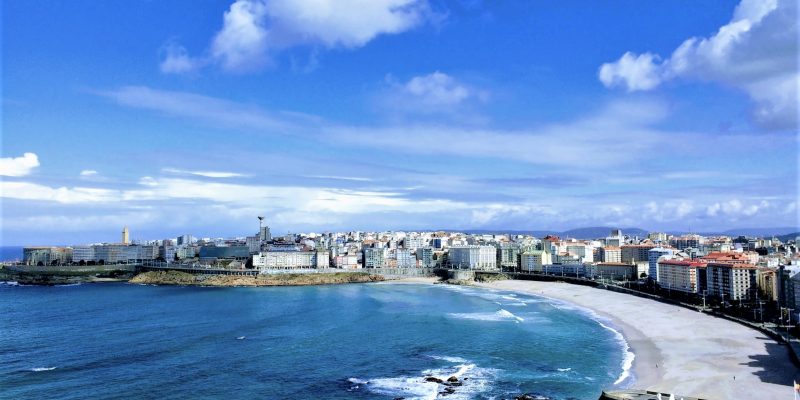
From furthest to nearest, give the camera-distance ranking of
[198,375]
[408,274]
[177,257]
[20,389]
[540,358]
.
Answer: [177,257], [408,274], [540,358], [198,375], [20,389]

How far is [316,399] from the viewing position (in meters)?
26.1

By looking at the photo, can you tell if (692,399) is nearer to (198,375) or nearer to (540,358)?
(540,358)

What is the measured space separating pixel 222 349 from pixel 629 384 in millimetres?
25366

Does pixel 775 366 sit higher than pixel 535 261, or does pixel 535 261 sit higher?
pixel 535 261

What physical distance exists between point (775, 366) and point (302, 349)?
2772cm

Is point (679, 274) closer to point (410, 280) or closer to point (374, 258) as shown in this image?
point (410, 280)

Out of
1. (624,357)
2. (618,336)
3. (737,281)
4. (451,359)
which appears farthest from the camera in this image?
(737,281)

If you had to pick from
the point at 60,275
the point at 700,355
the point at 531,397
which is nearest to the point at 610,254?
the point at 700,355

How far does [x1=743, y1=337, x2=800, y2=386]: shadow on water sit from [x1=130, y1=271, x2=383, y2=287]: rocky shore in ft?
222

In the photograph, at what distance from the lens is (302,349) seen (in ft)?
122

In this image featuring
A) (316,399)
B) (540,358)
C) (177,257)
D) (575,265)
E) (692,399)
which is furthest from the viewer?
(177,257)

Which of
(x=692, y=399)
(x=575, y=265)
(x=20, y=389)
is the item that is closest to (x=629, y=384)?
(x=692, y=399)

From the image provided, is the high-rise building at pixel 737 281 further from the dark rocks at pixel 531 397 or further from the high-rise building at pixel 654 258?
the dark rocks at pixel 531 397

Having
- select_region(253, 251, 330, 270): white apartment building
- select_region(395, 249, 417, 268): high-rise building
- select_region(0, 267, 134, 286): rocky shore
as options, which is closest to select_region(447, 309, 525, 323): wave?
select_region(395, 249, 417, 268): high-rise building
